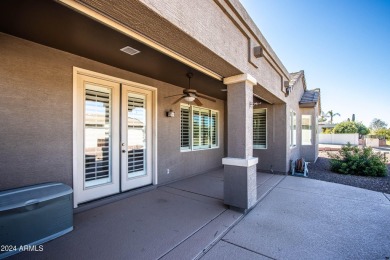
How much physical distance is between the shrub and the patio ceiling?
7.76 m

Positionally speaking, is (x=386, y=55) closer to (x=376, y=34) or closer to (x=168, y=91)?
(x=376, y=34)

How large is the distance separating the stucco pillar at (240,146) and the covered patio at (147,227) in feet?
1.15

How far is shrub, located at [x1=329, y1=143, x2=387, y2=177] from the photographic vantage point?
686cm

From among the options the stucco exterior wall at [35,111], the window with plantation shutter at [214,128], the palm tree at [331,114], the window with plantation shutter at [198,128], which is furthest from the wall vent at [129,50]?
the palm tree at [331,114]

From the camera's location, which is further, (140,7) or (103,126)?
(103,126)

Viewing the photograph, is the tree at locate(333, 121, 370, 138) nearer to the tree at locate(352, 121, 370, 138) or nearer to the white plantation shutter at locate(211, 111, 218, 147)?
the tree at locate(352, 121, 370, 138)

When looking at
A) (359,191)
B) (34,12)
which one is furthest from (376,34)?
(34,12)

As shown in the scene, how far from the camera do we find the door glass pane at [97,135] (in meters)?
3.81

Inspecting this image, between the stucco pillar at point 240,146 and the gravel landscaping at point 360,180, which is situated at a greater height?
the stucco pillar at point 240,146

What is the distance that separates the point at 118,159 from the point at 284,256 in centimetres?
376

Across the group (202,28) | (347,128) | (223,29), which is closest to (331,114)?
(347,128)

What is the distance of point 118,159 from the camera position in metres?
4.30

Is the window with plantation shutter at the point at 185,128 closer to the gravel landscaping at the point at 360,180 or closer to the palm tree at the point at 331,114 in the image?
the gravel landscaping at the point at 360,180

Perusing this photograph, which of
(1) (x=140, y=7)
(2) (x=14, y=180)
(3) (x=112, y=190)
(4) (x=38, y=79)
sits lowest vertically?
(3) (x=112, y=190)
